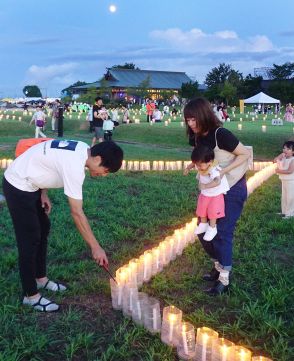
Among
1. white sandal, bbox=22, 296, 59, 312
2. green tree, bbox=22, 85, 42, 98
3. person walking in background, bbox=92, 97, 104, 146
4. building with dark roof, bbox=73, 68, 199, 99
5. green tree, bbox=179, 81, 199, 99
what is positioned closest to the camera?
white sandal, bbox=22, 296, 59, 312

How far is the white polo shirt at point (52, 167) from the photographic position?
3303 mm

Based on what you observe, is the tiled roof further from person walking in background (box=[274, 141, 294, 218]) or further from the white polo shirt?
the white polo shirt

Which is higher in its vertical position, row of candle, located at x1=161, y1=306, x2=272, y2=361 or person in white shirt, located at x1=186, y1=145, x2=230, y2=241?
person in white shirt, located at x1=186, y1=145, x2=230, y2=241

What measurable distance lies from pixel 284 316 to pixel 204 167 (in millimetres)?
1374

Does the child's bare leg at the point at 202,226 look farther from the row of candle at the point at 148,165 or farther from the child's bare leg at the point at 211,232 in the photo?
the row of candle at the point at 148,165

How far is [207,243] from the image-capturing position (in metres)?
4.34

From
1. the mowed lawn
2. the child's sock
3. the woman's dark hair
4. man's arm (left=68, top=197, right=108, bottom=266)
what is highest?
the woman's dark hair

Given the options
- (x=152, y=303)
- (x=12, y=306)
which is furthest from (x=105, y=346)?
(x=12, y=306)

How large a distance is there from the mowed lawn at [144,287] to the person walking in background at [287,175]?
0.74 ft

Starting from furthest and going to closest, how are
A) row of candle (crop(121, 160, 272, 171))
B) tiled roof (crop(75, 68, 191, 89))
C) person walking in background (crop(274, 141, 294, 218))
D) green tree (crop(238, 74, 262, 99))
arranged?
tiled roof (crop(75, 68, 191, 89)) → green tree (crop(238, 74, 262, 99)) → row of candle (crop(121, 160, 272, 171)) → person walking in background (crop(274, 141, 294, 218))

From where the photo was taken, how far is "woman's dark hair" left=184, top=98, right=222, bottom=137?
12.8 feet

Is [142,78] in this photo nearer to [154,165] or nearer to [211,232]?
[154,165]

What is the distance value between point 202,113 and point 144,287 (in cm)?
165

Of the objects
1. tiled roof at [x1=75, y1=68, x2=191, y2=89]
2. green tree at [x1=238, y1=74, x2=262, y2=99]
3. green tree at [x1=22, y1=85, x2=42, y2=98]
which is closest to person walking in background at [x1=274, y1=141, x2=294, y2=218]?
green tree at [x1=238, y1=74, x2=262, y2=99]
